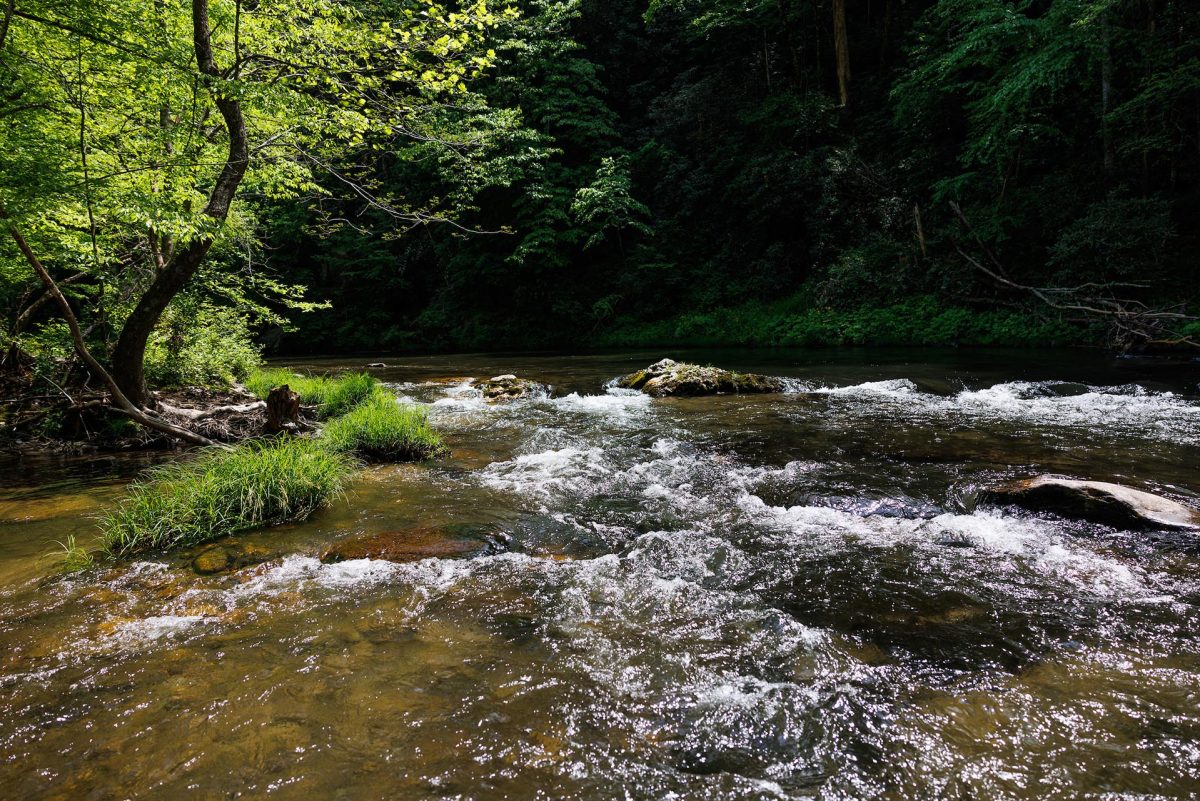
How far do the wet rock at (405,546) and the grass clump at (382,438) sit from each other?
106 inches

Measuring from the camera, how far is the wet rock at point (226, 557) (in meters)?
4.04

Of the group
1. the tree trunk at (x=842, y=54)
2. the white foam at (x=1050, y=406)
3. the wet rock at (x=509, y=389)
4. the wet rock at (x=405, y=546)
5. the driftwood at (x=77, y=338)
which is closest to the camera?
the wet rock at (x=405, y=546)

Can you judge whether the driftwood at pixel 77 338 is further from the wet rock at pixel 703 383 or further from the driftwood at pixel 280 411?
the wet rock at pixel 703 383

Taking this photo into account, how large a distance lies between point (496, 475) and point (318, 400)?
5.65 metres

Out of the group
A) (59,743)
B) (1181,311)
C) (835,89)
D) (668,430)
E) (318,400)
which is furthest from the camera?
(835,89)

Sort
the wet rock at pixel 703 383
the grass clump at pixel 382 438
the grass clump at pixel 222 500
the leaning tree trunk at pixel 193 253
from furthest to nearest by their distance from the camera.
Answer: the wet rock at pixel 703 383, the grass clump at pixel 382 438, the leaning tree trunk at pixel 193 253, the grass clump at pixel 222 500

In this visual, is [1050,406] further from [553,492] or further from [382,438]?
[382,438]

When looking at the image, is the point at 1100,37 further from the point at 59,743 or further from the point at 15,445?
the point at 15,445

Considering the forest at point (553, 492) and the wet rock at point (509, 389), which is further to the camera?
the wet rock at point (509, 389)

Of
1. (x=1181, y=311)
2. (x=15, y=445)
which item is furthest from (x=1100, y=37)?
(x=15, y=445)

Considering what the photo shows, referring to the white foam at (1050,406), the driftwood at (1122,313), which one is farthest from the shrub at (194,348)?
the driftwood at (1122,313)

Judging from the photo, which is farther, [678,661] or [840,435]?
[840,435]

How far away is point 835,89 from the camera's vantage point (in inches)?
971

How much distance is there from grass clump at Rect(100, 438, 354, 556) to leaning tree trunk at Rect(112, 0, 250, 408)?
2.41 m
